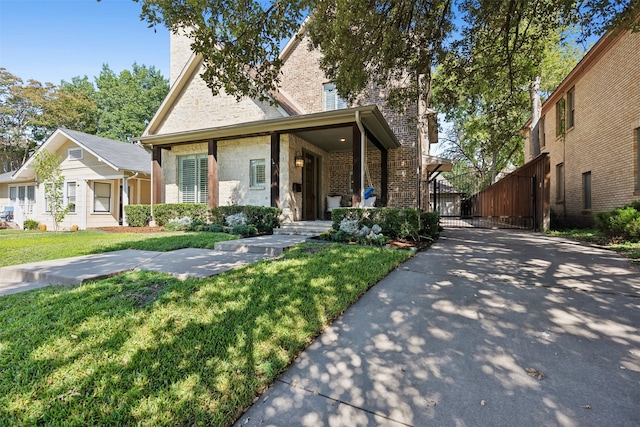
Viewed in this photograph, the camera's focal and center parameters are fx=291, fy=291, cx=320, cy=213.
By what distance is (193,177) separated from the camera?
11789 mm

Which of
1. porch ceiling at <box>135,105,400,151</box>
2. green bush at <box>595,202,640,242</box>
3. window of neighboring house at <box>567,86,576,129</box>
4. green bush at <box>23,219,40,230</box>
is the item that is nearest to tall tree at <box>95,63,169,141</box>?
green bush at <box>23,219,40,230</box>

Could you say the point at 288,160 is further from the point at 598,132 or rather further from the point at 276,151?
the point at 598,132

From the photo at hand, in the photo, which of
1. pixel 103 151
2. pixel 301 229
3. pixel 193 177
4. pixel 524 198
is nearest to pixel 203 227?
pixel 301 229

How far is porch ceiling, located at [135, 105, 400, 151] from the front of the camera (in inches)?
328

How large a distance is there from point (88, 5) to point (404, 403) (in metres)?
10.6

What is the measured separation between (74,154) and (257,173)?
11.2 metres

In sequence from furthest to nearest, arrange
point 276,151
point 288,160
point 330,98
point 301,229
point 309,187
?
point 330,98 < point 309,187 < point 288,160 < point 276,151 < point 301,229

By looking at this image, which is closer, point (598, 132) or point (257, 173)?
point (598, 132)

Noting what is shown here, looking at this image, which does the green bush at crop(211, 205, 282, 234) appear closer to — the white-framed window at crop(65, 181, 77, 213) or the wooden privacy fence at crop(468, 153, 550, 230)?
the wooden privacy fence at crop(468, 153, 550, 230)

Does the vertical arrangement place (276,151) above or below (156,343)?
above

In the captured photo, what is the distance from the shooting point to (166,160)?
12.1 m

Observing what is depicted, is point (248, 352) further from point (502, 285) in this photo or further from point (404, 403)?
point (502, 285)

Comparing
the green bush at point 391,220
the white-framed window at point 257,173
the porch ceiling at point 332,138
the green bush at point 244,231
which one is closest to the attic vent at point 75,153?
the white-framed window at point 257,173

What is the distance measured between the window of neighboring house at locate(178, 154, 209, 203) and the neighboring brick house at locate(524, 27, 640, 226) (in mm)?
12243
